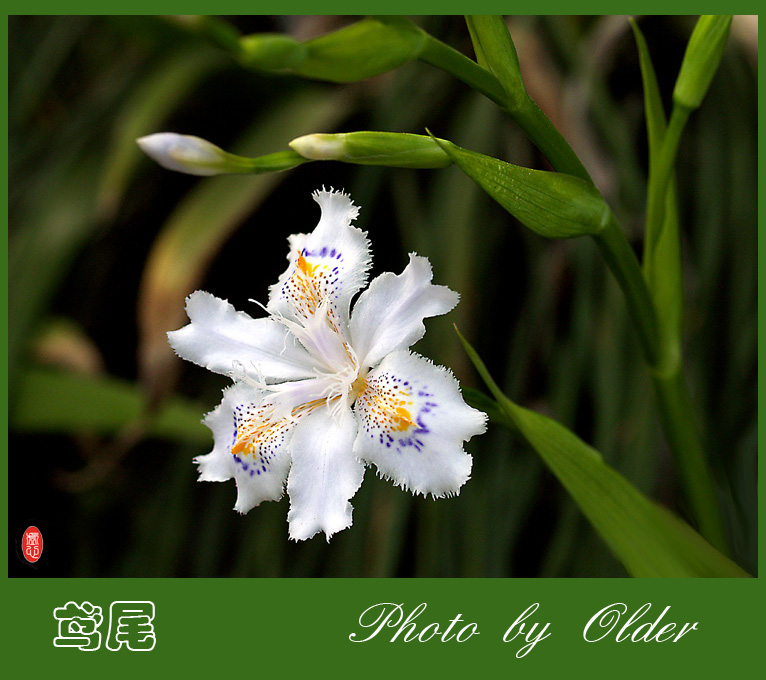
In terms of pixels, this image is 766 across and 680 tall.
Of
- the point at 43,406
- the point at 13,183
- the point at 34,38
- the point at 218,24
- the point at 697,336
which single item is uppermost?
the point at 34,38

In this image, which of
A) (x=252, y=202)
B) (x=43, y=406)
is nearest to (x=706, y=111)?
(x=252, y=202)

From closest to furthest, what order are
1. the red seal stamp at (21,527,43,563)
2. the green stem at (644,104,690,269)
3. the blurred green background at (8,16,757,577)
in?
the green stem at (644,104,690,269)
the red seal stamp at (21,527,43,563)
the blurred green background at (8,16,757,577)

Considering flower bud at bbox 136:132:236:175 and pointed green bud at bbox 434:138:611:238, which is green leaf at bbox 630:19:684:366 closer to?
pointed green bud at bbox 434:138:611:238

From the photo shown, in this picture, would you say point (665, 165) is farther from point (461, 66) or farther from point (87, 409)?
point (87, 409)

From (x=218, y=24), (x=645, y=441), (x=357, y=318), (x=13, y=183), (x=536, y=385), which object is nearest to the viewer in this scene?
(x=218, y=24)

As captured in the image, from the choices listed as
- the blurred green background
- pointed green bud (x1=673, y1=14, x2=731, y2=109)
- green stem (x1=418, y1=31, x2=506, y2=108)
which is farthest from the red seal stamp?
pointed green bud (x1=673, y1=14, x2=731, y2=109)

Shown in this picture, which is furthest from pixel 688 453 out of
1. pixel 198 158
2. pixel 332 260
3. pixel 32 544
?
pixel 32 544
